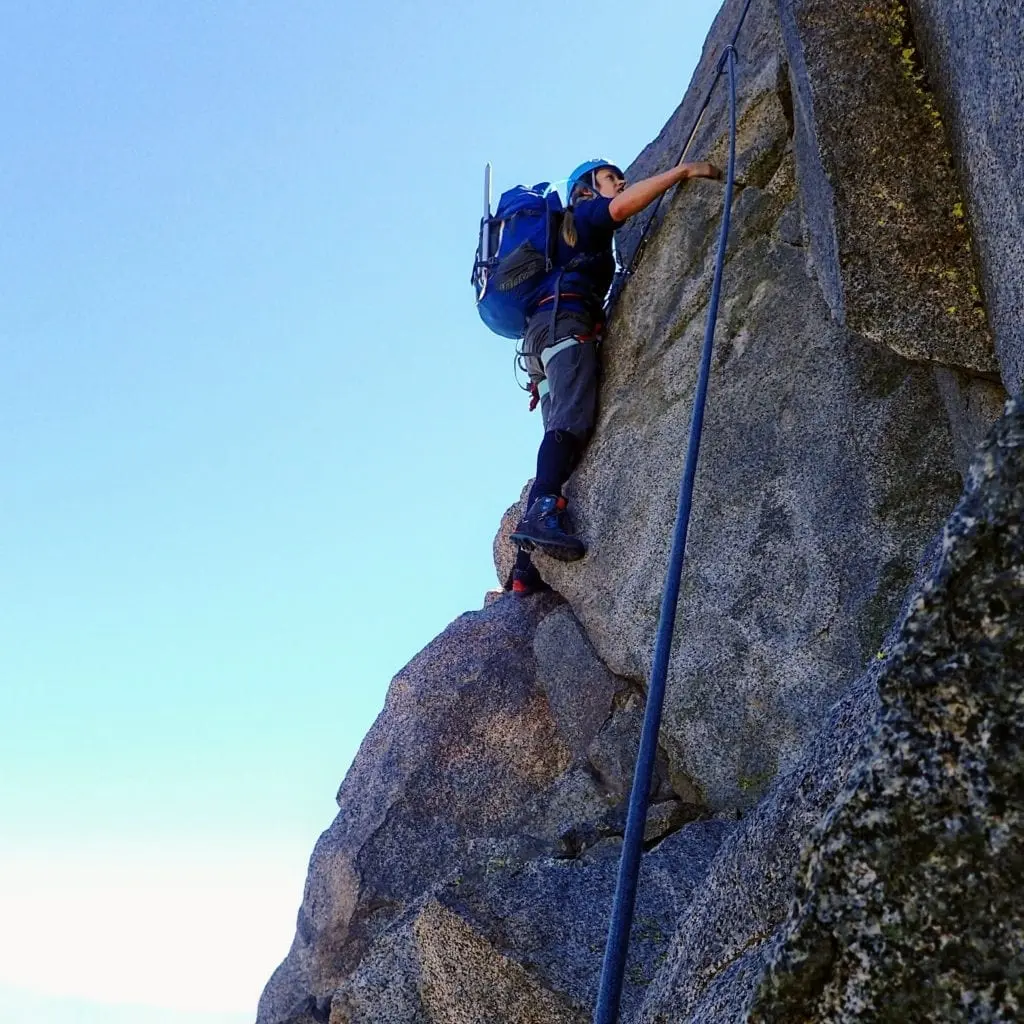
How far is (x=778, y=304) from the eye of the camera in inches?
283

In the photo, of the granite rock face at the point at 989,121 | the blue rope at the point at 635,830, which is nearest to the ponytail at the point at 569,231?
the granite rock face at the point at 989,121

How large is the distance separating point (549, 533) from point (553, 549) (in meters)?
0.13

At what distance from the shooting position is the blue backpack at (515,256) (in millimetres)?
A: 9297

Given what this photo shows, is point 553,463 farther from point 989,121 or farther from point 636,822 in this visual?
point 636,822

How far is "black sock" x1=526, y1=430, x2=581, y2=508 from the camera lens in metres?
8.54

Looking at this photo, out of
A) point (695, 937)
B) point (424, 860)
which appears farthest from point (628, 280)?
point (695, 937)

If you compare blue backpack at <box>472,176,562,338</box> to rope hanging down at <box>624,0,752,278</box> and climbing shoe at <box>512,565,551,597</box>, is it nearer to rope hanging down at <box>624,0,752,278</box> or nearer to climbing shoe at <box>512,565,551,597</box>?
rope hanging down at <box>624,0,752,278</box>

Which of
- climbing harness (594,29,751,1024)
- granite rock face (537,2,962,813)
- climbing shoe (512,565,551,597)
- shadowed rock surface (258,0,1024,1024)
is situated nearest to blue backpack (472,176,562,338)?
shadowed rock surface (258,0,1024,1024)

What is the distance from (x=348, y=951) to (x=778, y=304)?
5575 millimetres

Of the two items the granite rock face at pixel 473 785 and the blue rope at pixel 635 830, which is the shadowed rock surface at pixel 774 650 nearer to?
the granite rock face at pixel 473 785

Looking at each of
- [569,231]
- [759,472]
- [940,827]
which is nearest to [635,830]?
[940,827]

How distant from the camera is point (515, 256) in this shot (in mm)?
9312

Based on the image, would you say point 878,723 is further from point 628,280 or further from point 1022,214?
point 628,280

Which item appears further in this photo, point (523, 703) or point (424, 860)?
point (523, 703)
